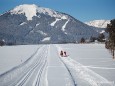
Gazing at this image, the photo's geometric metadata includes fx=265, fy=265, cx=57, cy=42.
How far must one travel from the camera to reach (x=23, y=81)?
1720cm

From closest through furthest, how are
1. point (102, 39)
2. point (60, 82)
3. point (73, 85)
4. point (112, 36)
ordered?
point (73, 85) < point (60, 82) < point (112, 36) < point (102, 39)

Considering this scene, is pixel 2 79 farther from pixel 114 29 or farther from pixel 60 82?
pixel 114 29

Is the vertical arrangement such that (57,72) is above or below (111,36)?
below

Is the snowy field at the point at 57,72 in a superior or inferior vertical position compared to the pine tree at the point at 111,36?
inferior

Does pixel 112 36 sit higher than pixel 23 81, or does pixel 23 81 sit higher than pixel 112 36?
pixel 112 36

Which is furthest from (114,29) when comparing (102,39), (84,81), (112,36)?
(102,39)

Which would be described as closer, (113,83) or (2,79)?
(113,83)

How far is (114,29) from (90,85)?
33.1m

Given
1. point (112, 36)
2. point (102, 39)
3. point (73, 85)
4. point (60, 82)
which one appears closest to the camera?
point (73, 85)

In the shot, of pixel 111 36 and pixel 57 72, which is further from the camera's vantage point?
pixel 111 36

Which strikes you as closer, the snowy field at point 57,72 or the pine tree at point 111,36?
the snowy field at point 57,72

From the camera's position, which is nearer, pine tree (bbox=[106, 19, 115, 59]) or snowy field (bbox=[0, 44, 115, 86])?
snowy field (bbox=[0, 44, 115, 86])

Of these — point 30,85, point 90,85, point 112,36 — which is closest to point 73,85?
point 90,85

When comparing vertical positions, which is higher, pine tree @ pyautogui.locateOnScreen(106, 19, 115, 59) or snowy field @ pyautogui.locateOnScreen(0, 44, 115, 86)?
pine tree @ pyautogui.locateOnScreen(106, 19, 115, 59)
